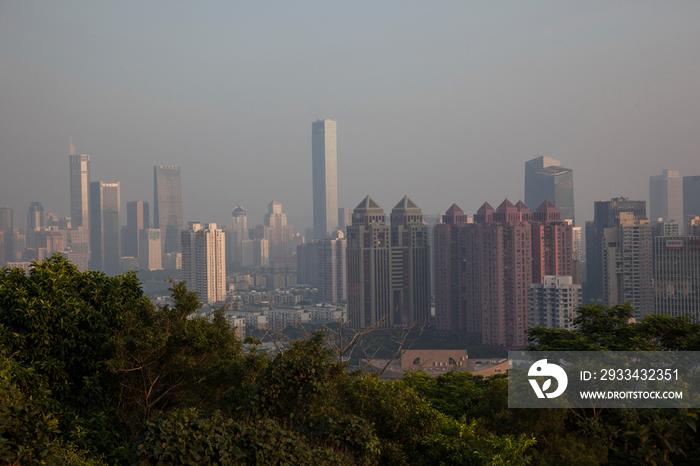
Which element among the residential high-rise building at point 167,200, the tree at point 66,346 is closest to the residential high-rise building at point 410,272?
the tree at point 66,346

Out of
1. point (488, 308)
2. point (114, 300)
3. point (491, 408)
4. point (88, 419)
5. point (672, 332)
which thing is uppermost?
point (114, 300)

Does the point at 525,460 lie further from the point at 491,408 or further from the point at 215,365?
the point at 215,365

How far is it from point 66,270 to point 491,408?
15.4 feet

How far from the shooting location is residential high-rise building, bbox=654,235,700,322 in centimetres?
3041

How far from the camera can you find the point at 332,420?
412cm

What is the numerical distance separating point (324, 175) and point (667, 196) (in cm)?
7199

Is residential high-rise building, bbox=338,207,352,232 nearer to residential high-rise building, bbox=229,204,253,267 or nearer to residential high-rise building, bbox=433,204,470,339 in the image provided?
residential high-rise building, bbox=229,204,253,267

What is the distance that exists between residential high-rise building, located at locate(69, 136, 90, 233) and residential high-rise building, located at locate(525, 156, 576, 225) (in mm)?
70709

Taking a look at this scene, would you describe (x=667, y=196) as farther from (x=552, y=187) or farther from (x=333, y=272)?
(x=333, y=272)

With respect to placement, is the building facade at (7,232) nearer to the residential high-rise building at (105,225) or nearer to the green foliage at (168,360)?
the residential high-rise building at (105,225)

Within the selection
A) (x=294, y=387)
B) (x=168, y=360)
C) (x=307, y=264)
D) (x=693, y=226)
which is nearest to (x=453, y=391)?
(x=294, y=387)

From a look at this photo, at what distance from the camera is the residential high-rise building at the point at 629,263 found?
3847 centimetres

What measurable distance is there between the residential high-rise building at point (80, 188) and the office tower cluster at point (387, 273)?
52192 mm

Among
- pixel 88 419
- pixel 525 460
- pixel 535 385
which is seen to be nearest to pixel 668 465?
pixel 525 460
